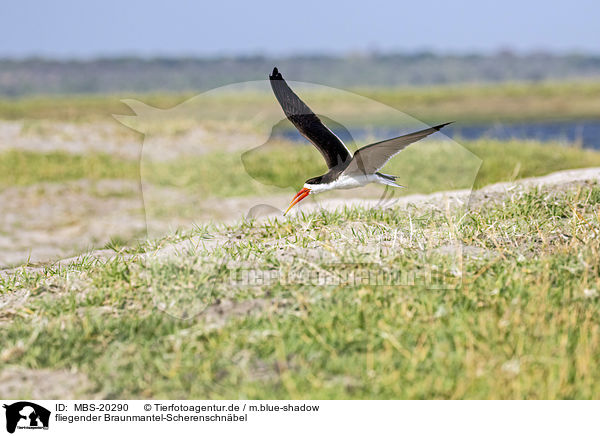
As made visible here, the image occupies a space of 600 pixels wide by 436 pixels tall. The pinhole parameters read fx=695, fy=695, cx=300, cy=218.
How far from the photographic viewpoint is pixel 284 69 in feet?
303

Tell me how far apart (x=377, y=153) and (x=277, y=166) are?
20.5 ft

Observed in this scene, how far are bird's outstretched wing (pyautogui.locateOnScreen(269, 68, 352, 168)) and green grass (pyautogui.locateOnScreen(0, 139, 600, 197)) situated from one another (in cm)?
420

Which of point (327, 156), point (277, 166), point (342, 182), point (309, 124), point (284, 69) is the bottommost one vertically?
point (277, 166)

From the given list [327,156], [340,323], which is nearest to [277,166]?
[327,156]

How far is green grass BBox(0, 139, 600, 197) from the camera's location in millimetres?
9883

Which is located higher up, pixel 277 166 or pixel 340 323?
pixel 277 166

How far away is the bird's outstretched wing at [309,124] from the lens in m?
4.12

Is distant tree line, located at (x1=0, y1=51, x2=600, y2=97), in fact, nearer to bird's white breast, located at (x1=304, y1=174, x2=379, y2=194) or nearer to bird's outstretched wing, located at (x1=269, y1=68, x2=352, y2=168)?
bird's outstretched wing, located at (x1=269, y1=68, x2=352, y2=168)

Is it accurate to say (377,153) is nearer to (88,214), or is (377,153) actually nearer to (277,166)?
(277,166)

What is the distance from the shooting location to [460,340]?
3.24 m

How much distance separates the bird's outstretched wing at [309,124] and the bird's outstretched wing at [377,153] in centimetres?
8

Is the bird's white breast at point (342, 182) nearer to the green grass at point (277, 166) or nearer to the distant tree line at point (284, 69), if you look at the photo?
the green grass at point (277, 166)
